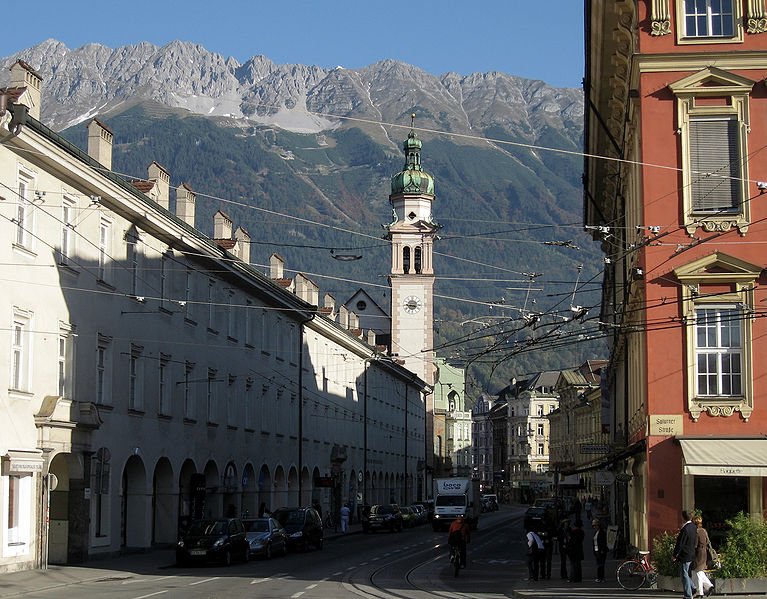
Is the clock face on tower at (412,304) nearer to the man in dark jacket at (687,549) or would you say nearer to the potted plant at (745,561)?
the potted plant at (745,561)

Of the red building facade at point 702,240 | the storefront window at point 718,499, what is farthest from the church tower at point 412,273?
the storefront window at point 718,499

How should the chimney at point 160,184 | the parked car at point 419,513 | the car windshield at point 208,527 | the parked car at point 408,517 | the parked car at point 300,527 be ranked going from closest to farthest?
the car windshield at point 208,527 → the chimney at point 160,184 → the parked car at point 300,527 → the parked car at point 408,517 → the parked car at point 419,513

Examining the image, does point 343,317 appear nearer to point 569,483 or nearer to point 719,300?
point 569,483

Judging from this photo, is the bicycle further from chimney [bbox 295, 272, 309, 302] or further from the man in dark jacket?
chimney [bbox 295, 272, 309, 302]

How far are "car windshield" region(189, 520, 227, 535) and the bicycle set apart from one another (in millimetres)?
16348

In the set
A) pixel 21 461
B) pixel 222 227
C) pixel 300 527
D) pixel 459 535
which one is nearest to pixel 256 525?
pixel 300 527

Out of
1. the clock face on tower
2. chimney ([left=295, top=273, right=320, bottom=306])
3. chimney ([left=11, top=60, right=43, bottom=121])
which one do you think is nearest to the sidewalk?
chimney ([left=11, top=60, right=43, bottom=121])

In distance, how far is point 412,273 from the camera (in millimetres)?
128625

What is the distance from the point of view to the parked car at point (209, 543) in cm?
3969

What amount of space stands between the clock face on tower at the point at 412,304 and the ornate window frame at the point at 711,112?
320 feet

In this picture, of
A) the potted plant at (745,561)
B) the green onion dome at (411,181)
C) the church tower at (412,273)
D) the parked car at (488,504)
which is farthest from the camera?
the green onion dome at (411,181)

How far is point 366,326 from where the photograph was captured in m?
145

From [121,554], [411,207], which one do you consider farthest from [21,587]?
[411,207]

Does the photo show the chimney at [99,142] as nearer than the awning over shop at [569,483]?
Yes
